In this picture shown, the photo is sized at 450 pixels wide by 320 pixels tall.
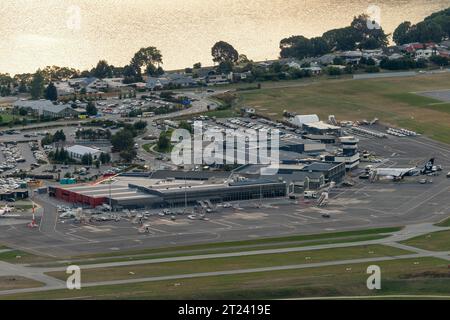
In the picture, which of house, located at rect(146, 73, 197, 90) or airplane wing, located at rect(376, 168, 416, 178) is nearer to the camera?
airplane wing, located at rect(376, 168, 416, 178)

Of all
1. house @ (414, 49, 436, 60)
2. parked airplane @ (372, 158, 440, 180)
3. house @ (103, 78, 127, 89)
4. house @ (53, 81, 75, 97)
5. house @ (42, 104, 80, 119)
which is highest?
house @ (414, 49, 436, 60)

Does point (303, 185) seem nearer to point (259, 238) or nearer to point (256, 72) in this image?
point (259, 238)

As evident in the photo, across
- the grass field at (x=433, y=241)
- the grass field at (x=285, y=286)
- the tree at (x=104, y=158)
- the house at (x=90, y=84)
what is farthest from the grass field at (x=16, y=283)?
the house at (x=90, y=84)

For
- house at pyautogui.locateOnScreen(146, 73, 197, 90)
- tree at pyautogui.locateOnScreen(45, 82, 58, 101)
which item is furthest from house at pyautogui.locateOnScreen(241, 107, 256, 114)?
tree at pyautogui.locateOnScreen(45, 82, 58, 101)

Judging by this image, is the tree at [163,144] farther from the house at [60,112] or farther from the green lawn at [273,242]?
the green lawn at [273,242]

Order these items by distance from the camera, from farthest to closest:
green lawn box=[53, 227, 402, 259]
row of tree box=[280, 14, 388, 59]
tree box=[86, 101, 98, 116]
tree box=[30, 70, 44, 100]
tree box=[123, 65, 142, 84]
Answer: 1. row of tree box=[280, 14, 388, 59]
2. tree box=[123, 65, 142, 84]
3. tree box=[30, 70, 44, 100]
4. tree box=[86, 101, 98, 116]
5. green lawn box=[53, 227, 402, 259]

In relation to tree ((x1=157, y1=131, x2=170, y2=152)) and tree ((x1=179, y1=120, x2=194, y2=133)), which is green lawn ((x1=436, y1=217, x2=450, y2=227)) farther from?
tree ((x1=179, y1=120, x2=194, y2=133))
